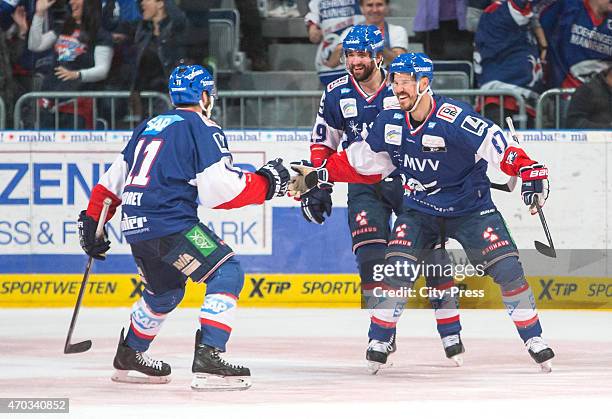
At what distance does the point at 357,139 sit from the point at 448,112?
1008mm

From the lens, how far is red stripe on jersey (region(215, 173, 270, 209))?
697 cm

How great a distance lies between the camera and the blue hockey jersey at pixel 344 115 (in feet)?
27.9

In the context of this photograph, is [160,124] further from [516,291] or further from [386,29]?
[386,29]

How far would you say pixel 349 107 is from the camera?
337 inches

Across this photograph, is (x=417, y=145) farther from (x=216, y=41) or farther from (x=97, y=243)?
(x=216, y=41)

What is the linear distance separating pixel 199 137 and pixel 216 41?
521 cm

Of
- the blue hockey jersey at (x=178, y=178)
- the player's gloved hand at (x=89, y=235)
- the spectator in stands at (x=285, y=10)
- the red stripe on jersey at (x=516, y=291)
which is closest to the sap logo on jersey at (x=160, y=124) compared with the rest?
the blue hockey jersey at (x=178, y=178)

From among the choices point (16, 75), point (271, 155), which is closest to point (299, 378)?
point (271, 155)

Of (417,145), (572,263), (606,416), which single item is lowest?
(572,263)

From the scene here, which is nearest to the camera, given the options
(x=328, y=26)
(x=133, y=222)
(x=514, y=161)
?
(x=133, y=222)

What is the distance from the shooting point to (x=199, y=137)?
6887mm

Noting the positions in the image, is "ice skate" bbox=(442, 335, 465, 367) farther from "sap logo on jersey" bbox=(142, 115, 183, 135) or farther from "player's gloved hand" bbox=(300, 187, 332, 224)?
"sap logo on jersey" bbox=(142, 115, 183, 135)

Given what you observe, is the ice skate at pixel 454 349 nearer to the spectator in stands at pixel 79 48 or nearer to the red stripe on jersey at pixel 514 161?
the red stripe on jersey at pixel 514 161

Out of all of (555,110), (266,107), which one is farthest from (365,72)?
(555,110)
